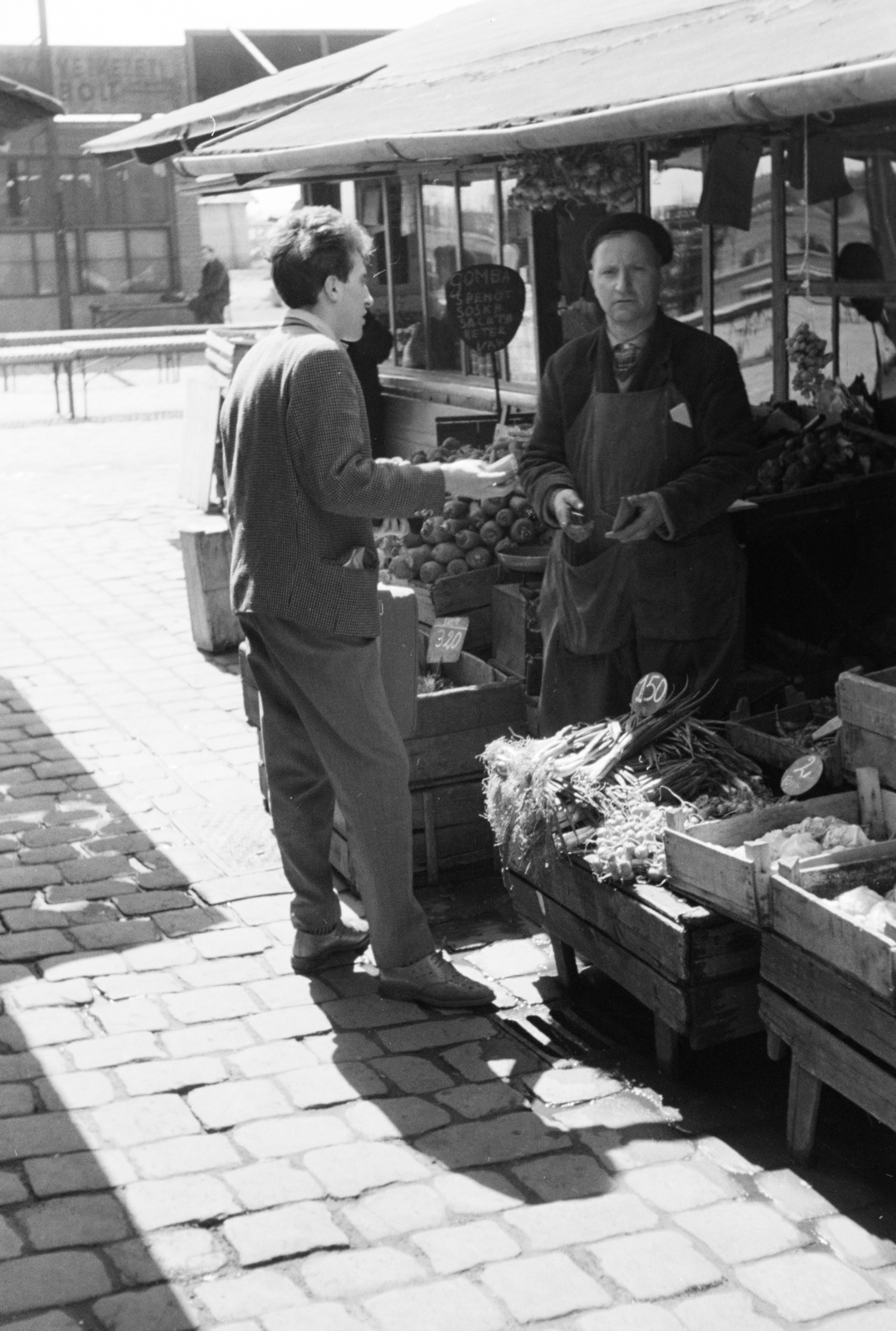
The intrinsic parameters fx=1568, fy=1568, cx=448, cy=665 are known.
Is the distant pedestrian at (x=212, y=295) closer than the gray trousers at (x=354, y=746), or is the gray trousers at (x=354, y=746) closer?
the gray trousers at (x=354, y=746)

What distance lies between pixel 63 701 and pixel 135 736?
0.74 metres

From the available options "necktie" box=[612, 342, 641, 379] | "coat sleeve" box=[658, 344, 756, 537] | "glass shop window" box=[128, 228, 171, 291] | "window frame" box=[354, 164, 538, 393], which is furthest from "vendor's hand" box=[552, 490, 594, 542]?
"glass shop window" box=[128, 228, 171, 291]

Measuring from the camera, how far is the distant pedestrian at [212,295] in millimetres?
30219

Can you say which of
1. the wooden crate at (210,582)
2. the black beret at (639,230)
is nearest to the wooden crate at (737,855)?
the black beret at (639,230)

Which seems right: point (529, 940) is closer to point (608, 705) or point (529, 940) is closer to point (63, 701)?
point (608, 705)

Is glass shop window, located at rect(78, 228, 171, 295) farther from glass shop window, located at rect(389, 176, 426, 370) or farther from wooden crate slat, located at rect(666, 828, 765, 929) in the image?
wooden crate slat, located at rect(666, 828, 765, 929)

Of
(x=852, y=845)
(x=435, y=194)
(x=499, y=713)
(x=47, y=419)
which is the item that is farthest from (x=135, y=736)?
(x=47, y=419)

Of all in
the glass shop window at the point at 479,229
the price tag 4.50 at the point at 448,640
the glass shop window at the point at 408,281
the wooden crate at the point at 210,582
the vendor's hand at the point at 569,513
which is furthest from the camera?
the glass shop window at the point at 408,281

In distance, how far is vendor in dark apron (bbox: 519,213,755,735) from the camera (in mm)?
4426

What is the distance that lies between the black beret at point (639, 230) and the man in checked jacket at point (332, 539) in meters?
0.72

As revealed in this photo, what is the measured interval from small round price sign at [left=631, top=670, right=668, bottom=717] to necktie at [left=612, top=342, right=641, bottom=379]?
2.88ft

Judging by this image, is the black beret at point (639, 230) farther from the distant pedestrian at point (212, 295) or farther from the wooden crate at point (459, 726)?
the distant pedestrian at point (212, 295)

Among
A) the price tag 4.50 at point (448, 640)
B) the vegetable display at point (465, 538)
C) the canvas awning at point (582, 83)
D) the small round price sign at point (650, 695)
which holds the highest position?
the canvas awning at point (582, 83)

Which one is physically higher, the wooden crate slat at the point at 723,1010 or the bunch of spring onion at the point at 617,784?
the bunch of spring onion at the point at 617,784
